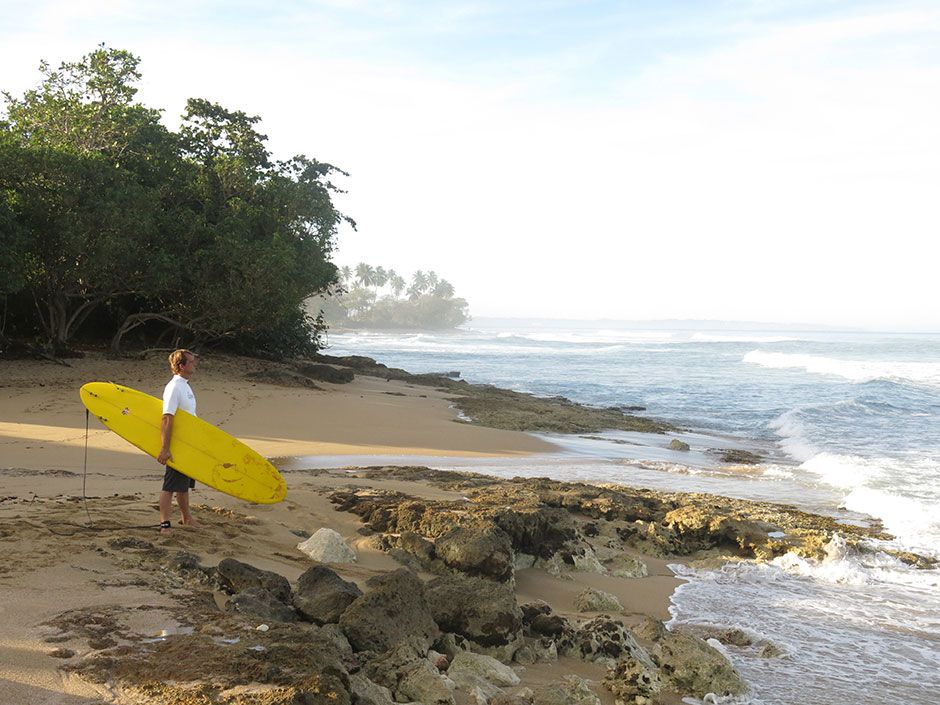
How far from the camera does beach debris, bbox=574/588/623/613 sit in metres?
6.10

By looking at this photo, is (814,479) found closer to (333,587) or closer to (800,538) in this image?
(800,538)

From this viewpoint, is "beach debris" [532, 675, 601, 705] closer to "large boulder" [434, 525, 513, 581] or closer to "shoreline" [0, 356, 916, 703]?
"shoreline" [0, 356, 916, 703]

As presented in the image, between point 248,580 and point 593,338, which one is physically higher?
point 248,580

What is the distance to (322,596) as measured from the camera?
479cm

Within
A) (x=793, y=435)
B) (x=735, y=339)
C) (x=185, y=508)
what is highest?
(x=735, y=339)

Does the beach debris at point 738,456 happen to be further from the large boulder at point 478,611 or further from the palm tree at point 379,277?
the palm tree at point 379,277

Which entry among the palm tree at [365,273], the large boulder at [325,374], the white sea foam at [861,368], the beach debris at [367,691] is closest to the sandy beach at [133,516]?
the beach debris at [367,691]

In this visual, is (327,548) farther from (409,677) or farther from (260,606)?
(409,677)

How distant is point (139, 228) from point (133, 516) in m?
12.6

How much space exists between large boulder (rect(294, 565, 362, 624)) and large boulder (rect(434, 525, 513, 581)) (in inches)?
54.3

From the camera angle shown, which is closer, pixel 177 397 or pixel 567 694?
pixel 567 694

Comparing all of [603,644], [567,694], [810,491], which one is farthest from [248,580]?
[810,491]

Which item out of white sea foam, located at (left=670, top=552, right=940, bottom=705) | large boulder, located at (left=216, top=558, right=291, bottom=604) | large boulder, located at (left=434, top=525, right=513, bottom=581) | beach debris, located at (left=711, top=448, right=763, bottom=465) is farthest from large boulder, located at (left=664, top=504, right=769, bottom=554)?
beach debris, located at (left=711, top=448, right=763, bottom=465)

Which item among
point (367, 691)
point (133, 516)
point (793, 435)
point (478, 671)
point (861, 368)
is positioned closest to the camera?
point (367, 691)
